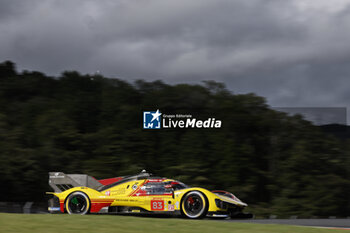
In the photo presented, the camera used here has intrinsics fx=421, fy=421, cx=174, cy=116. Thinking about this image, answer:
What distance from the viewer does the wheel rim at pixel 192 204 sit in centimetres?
1145

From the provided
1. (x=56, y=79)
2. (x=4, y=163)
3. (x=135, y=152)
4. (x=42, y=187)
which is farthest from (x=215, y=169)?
(x=56, y=79)

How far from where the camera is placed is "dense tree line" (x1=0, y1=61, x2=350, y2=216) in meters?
19.5

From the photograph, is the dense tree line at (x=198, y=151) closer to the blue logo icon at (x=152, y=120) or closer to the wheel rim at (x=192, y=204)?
the blue logo icon at (x=152, y=120)

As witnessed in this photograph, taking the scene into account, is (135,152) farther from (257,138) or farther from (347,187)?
(347,187)

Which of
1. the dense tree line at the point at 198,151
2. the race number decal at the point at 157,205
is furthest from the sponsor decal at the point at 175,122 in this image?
the race number decal at the point at 157,205

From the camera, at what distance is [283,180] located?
783 inches

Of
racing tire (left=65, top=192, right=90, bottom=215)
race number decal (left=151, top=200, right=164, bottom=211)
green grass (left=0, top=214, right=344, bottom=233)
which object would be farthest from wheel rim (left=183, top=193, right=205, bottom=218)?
racing tire (left=65, top=192, right=90, bottom=215)

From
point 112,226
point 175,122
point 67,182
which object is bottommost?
point 112,226

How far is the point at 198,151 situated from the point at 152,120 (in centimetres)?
275

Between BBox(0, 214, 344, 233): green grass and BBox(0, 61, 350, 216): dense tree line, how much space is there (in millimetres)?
10013

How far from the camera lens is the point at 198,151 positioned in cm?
2056

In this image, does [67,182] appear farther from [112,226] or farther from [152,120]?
[152,120]

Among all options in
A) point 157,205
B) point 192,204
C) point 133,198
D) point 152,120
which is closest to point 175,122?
point 152,120

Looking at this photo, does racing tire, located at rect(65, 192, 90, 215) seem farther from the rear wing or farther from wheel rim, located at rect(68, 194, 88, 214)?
the rear wing
